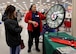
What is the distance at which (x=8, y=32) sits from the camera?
124 inches

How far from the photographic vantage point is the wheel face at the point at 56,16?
3.10m

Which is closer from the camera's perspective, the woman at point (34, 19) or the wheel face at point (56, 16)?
the wheel face at point (56, 16)

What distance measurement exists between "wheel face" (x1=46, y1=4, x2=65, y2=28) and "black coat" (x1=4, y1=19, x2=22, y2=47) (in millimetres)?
678

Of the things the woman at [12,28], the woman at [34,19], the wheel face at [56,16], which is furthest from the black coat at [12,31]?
the woman at [34,19]

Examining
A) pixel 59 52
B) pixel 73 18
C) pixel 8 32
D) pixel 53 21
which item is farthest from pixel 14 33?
pixel 73 18

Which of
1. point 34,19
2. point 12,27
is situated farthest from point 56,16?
point 34,19

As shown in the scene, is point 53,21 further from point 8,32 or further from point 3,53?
point 3,53

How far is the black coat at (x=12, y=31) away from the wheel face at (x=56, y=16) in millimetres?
678

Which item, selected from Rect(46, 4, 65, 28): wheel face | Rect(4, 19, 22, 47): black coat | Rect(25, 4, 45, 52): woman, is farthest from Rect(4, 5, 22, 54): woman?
Rect(25, 4, 45, 52): woman

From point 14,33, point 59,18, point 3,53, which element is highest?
point 59,18

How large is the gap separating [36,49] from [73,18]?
1422 mm

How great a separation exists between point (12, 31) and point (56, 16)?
87cm

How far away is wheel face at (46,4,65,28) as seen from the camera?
310cm

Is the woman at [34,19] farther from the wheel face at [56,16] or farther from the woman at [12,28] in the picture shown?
the woman at [12,28]
